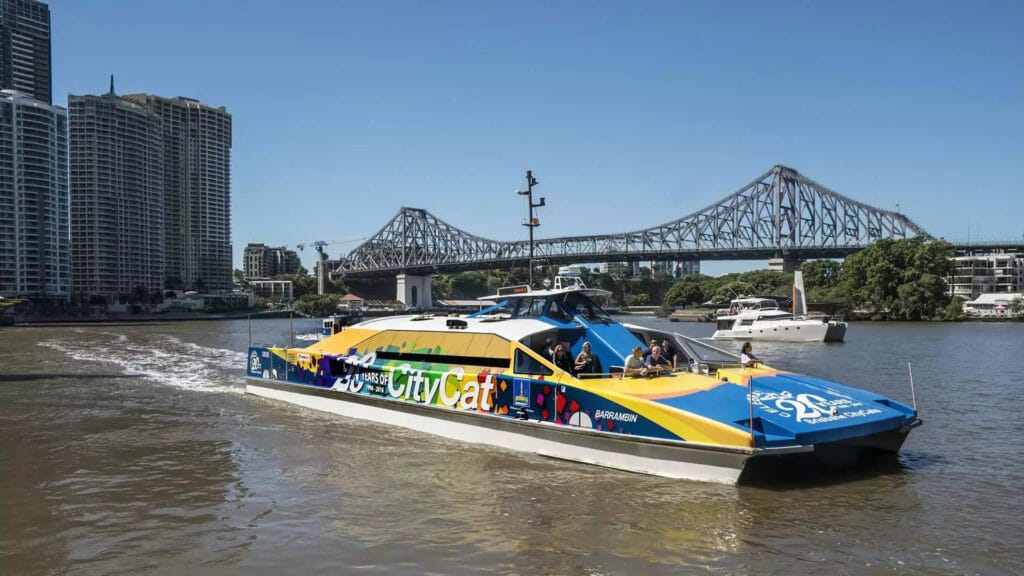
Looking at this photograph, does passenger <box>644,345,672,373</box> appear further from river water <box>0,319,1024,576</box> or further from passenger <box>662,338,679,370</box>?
river water <box>0,319,1024,576</box>

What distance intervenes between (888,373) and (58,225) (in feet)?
398

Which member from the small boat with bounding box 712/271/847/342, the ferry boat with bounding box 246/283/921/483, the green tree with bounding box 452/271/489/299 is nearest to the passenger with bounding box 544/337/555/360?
the ferry boat with bounding box 246/283/921/483

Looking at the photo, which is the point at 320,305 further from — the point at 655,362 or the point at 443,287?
the point at 655,362

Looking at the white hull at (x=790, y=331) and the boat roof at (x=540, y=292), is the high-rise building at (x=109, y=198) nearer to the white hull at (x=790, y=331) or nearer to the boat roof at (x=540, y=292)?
the white hull at (x=790, y=331)

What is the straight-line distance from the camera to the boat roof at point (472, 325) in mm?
13457

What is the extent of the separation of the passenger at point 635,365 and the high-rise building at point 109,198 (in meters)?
130

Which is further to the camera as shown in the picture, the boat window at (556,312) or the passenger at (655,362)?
the boat window at (556,312)

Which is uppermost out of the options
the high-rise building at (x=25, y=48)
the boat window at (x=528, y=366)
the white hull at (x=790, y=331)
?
the high-rise building at (x=25, y=48)

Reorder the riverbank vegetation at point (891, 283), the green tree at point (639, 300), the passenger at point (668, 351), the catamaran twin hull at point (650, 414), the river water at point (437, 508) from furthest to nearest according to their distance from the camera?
the green tree at point (639, 300) < the riverbank vegetation at point (891, 283) < the passenger at point (668, 351) < the catamaran twin hull at point (650, 414) < the river water at point (437, 508)

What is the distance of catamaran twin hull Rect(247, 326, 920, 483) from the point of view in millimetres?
9961

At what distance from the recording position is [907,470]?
1130cm

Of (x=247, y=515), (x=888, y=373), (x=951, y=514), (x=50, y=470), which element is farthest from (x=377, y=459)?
(x=888, y=373)

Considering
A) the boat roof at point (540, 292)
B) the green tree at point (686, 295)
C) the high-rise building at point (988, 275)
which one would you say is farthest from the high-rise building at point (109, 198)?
the high-rise building at point (988, 275)

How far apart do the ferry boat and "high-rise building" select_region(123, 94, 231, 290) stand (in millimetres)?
144729
